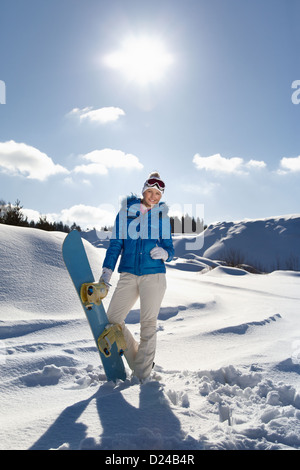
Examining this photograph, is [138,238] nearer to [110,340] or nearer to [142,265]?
[142,265]

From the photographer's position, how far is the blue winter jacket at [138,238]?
2549mm

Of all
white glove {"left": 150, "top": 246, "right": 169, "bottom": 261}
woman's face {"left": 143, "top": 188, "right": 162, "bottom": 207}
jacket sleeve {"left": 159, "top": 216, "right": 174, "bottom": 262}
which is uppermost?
woman's face {"left": 143, "top": 188, "right": 162, "bottom": 207}

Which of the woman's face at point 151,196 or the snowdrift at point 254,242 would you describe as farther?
the snowdrift at point 254,242

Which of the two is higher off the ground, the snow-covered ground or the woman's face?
the woman's face

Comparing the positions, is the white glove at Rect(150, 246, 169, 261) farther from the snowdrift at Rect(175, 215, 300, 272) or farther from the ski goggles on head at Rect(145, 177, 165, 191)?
the snowdrift at Rect(175, 215, 300, 272)

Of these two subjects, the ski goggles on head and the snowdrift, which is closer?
the ski goggles on head

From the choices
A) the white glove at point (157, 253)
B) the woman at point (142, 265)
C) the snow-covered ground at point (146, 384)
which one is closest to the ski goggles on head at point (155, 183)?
the woman at point (142, 265)

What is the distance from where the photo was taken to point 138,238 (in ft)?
8.48

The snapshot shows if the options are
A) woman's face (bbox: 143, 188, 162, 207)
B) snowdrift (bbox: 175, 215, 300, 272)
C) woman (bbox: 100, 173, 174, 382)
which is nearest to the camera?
woman (bbox: 100, 173, 174, 382)

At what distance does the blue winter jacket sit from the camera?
2.55 meters

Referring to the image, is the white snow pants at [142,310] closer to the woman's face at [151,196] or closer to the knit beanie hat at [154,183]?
the woman's face at [151,196]

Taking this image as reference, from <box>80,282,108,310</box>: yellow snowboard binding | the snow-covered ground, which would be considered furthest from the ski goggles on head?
the snow-covered ground

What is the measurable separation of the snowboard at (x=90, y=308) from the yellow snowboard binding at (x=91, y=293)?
18mm

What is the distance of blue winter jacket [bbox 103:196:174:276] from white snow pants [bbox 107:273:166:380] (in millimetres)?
77
